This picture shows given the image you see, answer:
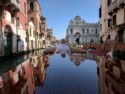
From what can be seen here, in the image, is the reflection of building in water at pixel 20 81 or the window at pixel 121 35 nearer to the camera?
the reflection of building in water at pixel 20 81

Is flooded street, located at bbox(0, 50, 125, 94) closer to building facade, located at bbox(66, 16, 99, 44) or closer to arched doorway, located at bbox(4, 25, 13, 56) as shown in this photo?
arched doorway, located at bbox(4, 25, 13, 56)

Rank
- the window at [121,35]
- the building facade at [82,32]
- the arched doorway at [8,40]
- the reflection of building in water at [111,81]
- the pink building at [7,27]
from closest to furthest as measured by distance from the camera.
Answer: the reflection of building in water at [111,81], the pink building at [7,27], the arched doorway at [8,40], the window at [121,35], the building facade at [82,32]

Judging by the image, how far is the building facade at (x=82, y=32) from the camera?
78.2m

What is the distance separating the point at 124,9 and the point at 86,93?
57.6 ft

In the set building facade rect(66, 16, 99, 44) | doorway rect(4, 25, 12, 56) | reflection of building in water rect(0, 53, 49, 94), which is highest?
building facade rect(66, 16, 99, 44)

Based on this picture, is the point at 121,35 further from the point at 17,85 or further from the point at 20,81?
the point at 17,85

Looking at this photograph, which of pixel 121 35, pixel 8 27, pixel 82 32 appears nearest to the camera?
pixel 8 27

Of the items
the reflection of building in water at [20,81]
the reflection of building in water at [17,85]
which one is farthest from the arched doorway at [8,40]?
the reflection of building in water at [17,85]

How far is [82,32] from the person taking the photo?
79.2 metres

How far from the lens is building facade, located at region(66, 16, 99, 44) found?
78250mm

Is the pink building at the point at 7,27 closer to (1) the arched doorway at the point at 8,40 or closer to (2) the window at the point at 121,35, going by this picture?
(1) the arched doorway at the point at 8,40

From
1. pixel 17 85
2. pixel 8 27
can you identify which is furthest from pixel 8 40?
pixel 17 85

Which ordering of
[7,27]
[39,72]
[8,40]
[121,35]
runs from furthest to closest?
[121,35] → [8,40] → [7,27] → [39,72]

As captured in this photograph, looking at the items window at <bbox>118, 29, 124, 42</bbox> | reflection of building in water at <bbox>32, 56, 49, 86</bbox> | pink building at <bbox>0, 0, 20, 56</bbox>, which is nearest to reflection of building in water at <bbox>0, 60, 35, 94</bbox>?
reflection of building in water at <bbox>32, 56, 49, 86</bbox>
